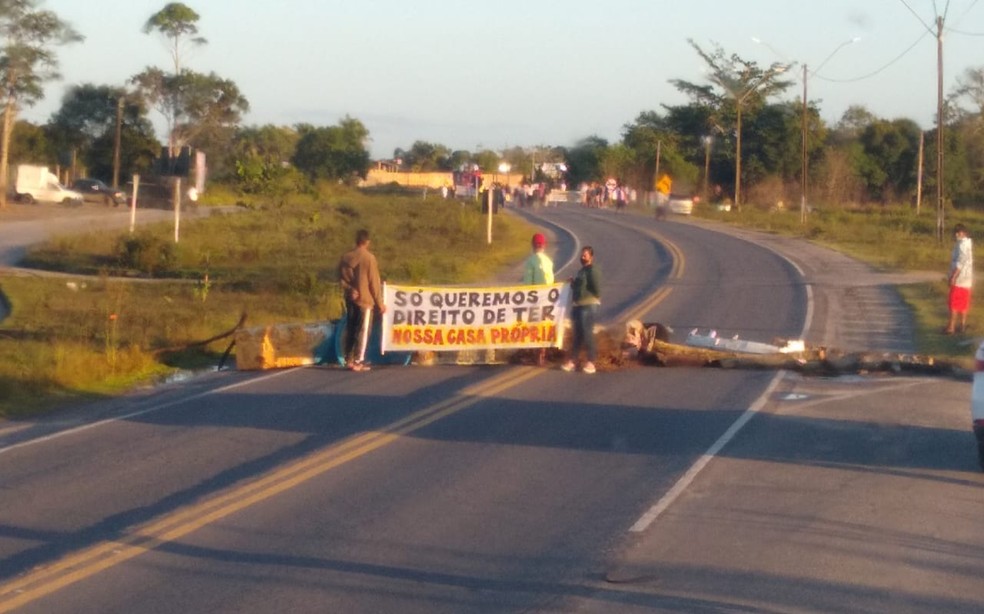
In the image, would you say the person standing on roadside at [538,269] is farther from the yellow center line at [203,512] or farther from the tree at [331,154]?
the tree at [331,154]

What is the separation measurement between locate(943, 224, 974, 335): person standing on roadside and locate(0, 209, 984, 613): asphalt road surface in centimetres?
601

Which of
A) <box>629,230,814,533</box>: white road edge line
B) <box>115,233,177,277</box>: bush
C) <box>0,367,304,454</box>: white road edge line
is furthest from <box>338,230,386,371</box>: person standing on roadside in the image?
<box>115,233,177,277</box>: bush

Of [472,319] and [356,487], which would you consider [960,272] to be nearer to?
[472,319]

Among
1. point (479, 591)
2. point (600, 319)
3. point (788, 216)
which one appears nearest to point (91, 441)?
point (479, 591)

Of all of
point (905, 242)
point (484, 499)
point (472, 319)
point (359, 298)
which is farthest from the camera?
point (905, 242)

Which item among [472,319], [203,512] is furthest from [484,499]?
[472,319]

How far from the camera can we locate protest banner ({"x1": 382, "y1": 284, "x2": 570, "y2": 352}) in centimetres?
1748

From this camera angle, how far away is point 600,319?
24.4m

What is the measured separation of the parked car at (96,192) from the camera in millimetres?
74500

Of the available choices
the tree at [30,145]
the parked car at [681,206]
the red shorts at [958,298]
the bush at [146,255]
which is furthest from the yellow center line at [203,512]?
Result: the tree at [30,145]

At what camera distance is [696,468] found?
10.8 m

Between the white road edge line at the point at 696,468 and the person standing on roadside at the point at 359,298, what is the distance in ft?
17.2

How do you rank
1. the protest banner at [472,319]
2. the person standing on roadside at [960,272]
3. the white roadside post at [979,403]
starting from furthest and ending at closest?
1. the person standing on roadside at [960,272]
2. the protest banner at [472,319]
3. the white roadside post at [979,403]

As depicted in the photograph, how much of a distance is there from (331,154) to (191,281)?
80161mm
